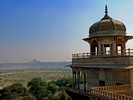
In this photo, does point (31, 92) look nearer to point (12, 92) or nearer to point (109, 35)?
point (12, 92)

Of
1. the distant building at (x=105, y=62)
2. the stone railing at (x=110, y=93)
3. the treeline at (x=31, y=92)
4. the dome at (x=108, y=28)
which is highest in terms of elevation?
the dome at (x=108, y=28)

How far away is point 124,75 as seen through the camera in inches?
601

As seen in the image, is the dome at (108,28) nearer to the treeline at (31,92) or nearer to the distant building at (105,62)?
the distant building at (105,62)

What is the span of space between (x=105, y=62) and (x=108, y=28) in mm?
4475

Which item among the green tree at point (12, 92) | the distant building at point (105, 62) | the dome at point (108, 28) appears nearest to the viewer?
the distant building at point (105, 62)

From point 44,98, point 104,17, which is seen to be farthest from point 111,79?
point 44,98

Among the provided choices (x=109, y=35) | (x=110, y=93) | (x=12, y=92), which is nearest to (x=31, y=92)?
(x=12, y=92)

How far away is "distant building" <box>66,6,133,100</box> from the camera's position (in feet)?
48.3

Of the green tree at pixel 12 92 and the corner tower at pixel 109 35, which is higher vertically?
the corner tower at pixel 109 35

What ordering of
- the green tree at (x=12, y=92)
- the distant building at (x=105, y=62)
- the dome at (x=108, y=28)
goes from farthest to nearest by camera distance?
1. the green tree at (x=12, y=92)
2. the dome at (x=108, y=28)
3. the distant building at (x=105, y=62)

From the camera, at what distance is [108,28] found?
19938mm

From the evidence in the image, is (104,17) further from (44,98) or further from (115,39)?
(44,98)

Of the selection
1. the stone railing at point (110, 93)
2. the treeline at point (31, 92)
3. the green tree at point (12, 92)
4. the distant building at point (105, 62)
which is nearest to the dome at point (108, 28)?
the distant building at point (105, 62)

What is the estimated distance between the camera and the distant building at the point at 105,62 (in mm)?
14734
